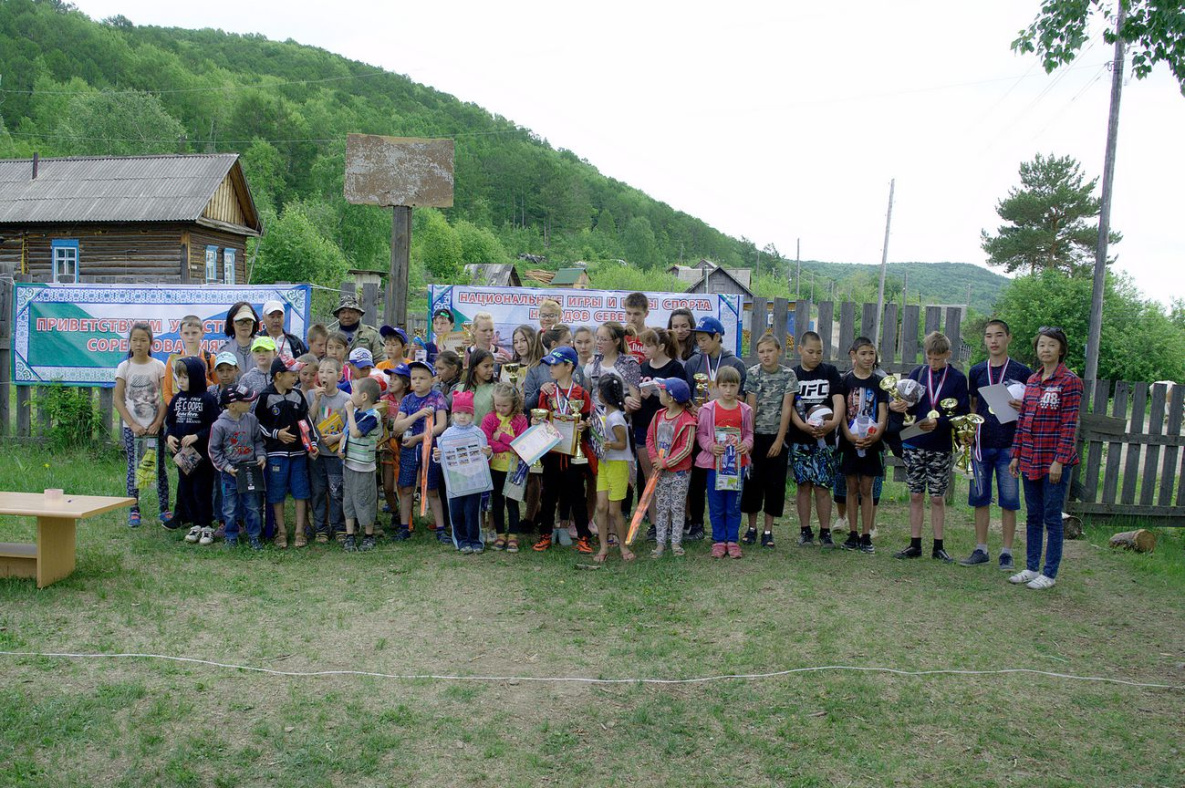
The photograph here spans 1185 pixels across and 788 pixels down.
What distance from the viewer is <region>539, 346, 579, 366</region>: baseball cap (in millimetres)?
6915

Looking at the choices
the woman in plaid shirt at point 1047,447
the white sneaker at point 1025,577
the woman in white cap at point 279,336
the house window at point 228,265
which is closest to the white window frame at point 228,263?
the house window at point 228,265

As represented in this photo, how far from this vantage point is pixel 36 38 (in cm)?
7881

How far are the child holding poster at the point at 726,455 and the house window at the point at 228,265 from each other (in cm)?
3093

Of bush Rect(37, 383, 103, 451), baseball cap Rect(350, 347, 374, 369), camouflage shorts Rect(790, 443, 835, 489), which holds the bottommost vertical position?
bush Rect(37, 383, 103, 451)

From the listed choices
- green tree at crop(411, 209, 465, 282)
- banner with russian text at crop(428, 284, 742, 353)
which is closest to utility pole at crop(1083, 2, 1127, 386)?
banner with russian text at crop(428, 284, 742, 353)

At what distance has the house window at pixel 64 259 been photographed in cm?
3070

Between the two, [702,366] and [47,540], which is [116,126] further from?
[702,366]

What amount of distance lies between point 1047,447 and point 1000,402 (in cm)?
Answer: 66

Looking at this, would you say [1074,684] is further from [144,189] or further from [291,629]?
[144,189]

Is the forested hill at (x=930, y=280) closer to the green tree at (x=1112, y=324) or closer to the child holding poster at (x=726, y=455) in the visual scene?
the green tree at (x=1112, y=324)

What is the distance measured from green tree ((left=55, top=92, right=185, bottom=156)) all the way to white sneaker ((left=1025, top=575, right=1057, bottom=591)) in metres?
67.6

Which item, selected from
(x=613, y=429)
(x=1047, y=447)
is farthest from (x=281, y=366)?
(x=1047, y=447)

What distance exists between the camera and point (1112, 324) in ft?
127

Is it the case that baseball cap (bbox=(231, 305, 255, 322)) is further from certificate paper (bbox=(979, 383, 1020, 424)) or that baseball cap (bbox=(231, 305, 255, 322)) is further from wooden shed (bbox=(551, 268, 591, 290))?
wooden shed (bbox=(551, 268, 591, 290))
